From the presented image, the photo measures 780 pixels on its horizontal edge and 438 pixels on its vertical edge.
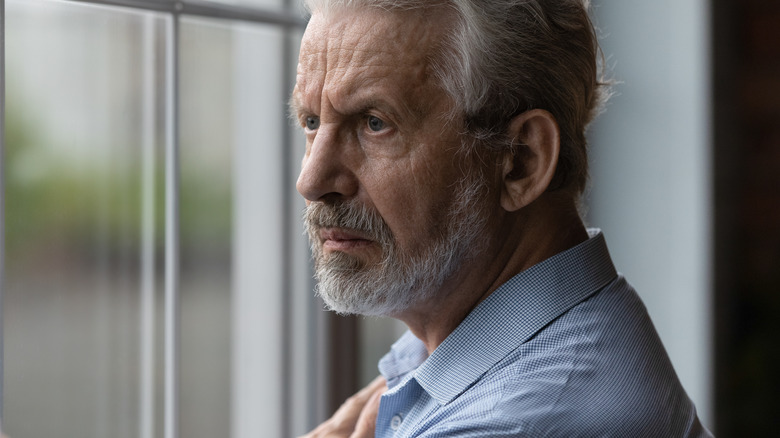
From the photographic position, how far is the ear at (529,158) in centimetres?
138

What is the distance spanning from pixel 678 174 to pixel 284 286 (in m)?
1.84

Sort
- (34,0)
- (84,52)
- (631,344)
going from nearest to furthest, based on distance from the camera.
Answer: (631,344), (34,0), (84,52)

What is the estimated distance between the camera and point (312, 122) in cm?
148

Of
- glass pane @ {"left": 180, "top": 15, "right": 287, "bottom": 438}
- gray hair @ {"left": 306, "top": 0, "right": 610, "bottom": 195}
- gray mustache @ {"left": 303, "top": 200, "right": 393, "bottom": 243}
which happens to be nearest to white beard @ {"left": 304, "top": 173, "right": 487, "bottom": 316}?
gray mustache @ {"left": 303, "top": 200, "right": 393, "bottom": 243}

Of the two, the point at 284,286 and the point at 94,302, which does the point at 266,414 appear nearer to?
the point at 284,286

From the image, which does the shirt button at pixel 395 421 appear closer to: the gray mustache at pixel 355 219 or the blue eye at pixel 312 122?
the gray mustache at pixel 355 219

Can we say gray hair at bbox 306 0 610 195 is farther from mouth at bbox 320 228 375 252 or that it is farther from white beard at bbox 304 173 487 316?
mouth at bbox 320 228 375 252

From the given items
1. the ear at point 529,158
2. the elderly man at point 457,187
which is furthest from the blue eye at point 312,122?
the ear at point 529,158

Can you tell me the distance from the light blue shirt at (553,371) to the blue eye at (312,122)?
0.44 meters

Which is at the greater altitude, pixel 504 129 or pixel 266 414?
pixel 504 129

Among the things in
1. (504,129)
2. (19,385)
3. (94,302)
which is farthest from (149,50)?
(504,129)

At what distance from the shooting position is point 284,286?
241 centimetres

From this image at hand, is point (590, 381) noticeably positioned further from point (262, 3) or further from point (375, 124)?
point (262, 3)

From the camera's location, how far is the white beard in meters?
1.38
